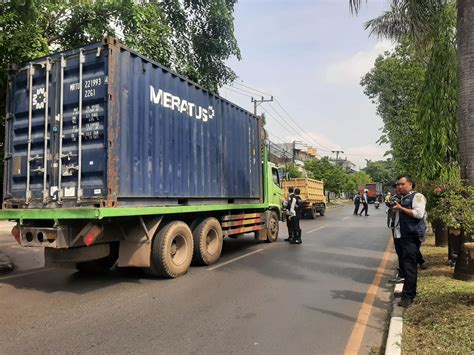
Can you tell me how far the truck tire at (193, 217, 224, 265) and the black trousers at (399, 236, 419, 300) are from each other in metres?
4.19

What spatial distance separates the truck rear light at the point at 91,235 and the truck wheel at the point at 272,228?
708cm

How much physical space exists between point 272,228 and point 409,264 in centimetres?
778

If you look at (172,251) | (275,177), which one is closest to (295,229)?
(275,177)

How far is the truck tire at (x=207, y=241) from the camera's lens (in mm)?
8742

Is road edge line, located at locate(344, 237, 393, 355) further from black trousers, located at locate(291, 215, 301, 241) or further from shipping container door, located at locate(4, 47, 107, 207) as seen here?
black trousers, located at locate(291, 215, 301, 241)

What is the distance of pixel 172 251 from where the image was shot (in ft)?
26.2

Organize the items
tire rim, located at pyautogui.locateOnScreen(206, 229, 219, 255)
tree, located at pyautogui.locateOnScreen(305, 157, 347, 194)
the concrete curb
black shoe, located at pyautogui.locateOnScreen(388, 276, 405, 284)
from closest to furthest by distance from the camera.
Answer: the concrete curb, black shoe, located at pyautogui.locateOnScreen(388, 276, 405, 284), tire rim, located at pyautogui.locateOnScreen(206, 229, 219, 255), tree, located at pyautogui.locateOnScreen(305, 157, 347, 194)

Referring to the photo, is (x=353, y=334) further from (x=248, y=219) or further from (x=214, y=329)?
(x=248, y=219)

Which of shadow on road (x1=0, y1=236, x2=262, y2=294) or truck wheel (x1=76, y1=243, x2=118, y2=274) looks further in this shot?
truck wheel (x1=76, y1=243, x2=118, y2=274)

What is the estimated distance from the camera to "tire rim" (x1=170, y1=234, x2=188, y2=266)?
7.99m

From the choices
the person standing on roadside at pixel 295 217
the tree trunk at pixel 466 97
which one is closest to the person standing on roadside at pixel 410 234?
the tree trunk at pixel 466 97

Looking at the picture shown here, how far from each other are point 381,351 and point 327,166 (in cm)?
4391

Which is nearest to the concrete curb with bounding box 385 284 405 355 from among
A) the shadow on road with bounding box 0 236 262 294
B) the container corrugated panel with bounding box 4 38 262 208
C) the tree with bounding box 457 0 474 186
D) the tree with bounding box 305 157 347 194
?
the tree with bounding box 457 0 474 186

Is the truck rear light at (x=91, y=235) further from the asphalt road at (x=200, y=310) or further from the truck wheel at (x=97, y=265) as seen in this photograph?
the truck wheel at (x=97, y=265)
